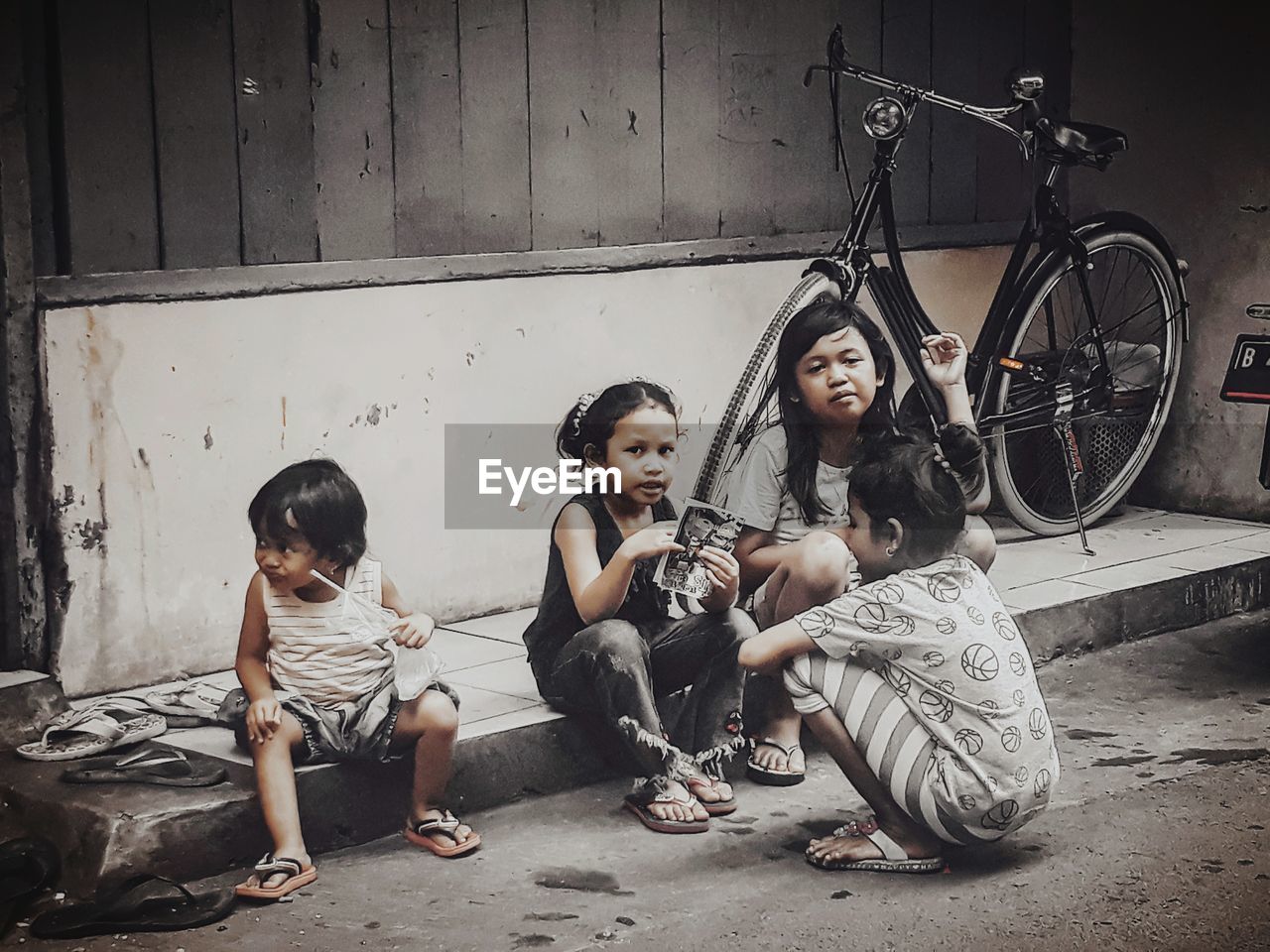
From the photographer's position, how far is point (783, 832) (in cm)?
440

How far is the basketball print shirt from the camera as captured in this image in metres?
4.05

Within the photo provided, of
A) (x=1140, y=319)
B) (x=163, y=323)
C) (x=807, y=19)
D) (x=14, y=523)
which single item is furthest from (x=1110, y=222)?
(x=14, y=523)

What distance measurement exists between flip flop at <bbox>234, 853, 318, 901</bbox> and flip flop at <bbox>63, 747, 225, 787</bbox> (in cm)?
27

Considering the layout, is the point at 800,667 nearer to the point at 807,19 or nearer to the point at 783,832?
the point at 783,832

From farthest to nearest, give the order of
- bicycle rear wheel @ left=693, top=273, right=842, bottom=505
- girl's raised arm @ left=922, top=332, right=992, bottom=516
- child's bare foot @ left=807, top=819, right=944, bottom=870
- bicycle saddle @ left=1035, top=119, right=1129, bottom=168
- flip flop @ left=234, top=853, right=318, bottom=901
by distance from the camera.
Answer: bicycle saddle @ left=1035, top=119, right=1129, bottom=168, bicycle rear wheel @ left=693, top=273, right=842, bottom=505, girl's raised arm @ left=922, top=332, right=992, bottom=516, child's bare foot @ left=807, top=819, right=944, bottom=870, flip flop @ left=234, top=853, right=318, bottom=901

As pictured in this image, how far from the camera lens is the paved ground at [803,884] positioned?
12.3 feet

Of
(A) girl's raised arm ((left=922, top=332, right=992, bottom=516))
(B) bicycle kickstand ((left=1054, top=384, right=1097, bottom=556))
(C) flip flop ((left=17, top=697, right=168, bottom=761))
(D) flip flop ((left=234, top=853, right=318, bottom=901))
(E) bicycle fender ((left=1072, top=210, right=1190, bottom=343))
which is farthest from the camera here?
(E) bicycle fender ((left=1072, top=210, right=1190, bottom=343))

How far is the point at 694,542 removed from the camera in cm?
444

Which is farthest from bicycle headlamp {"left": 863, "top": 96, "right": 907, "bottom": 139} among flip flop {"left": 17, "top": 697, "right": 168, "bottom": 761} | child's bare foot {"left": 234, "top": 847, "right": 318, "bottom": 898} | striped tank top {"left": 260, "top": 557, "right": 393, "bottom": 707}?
child's bare foot {"left": 234, "top": 847, "right": 318, "bottom": 898}

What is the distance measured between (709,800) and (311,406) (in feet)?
5.60

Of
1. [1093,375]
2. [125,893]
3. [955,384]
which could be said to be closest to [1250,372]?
[1093,375]

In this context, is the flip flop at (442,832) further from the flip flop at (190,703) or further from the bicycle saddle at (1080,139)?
the bicycle saddle at (1080,139)

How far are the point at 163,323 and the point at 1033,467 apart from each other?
3.69 metres

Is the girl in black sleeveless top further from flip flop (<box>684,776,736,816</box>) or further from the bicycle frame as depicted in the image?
the bicycle frame
